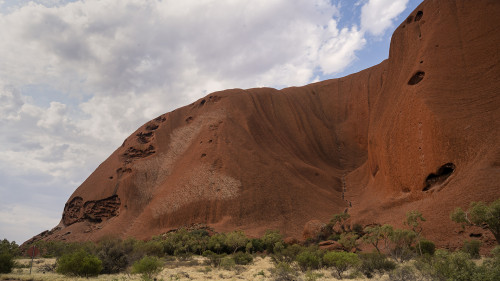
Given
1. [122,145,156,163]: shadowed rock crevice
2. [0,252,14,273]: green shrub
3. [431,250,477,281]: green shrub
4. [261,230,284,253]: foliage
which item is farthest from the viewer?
[122,145,156,163]: shadowed rock crevice

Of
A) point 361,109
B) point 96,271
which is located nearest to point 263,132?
point 361,109

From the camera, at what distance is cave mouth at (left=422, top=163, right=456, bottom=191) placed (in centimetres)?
2703

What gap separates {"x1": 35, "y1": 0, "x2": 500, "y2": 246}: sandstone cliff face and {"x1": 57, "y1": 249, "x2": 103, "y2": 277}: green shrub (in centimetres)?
2144

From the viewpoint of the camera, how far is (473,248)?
19.4 m

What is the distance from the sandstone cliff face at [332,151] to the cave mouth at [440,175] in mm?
98

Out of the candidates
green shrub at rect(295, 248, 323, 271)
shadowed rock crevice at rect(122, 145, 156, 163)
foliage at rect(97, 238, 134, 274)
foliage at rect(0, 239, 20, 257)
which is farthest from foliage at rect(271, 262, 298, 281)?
shadowed rock crevice at rect(122, 145, 156, 163)

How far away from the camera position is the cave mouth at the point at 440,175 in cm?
2703

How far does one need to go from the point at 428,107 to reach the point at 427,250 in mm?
13498

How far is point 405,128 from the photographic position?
1268 inches

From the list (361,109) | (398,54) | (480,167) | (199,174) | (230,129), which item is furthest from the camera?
(361,109)

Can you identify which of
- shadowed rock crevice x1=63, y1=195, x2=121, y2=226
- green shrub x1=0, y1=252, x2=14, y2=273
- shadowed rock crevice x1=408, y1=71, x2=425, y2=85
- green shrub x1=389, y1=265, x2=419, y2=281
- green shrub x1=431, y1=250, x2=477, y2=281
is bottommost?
green shrub x1=389, y1=265, x2=419, y2=281

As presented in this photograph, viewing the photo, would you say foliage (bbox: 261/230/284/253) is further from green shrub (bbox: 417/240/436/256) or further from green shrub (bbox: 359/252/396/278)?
green shrub (bbox: 359/252/396/278)

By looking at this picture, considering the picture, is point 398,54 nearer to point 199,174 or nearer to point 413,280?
point 199,174

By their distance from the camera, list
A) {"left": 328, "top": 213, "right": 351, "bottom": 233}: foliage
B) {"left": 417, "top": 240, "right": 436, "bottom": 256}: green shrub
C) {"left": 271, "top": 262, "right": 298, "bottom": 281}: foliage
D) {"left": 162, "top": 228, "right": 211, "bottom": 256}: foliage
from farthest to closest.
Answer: {"left": 328, "top": 213, "right": 351, "bottom": 233}: foliage → {"left": 162, "top": 228, "right": 211, "bottom": 256}: foliage → {"left": 417, "top": 240, "right": 436, "bottom": 256}: green shrub → {"left": 271, "top": 262, "right": 298, "bottom": 281}: foliage
